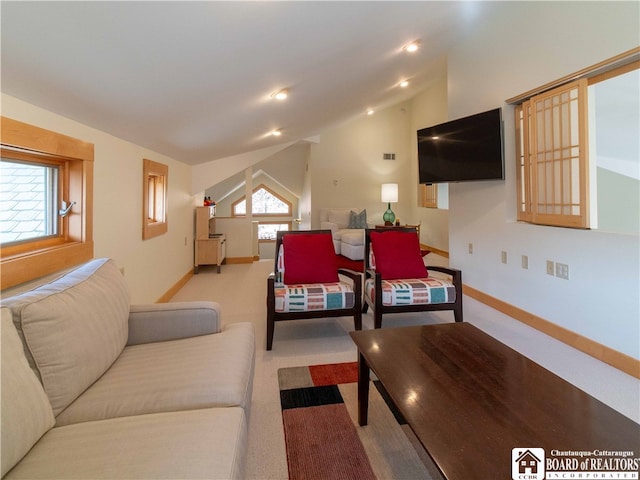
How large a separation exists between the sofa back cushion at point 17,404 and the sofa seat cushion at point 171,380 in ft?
0.49

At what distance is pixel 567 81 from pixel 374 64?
5.39 feet

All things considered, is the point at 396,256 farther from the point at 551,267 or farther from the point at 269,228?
the point at 269,228

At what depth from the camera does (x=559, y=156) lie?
279 cm

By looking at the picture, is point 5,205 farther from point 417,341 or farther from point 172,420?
point 417,341

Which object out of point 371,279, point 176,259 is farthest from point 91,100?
point 176,259

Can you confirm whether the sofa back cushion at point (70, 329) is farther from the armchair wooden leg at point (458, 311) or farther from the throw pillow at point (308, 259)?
the armchair wooden leg at point (458, 311)

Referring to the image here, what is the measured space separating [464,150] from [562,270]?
1594 millimetres

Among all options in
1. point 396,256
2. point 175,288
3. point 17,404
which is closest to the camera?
point 17,404

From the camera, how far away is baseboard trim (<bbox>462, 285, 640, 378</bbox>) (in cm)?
222

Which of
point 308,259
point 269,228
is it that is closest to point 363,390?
point 308,259

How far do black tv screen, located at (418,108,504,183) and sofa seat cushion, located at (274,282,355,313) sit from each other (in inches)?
77.4

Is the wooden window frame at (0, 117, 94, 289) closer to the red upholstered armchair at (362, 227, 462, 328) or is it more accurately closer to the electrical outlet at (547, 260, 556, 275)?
the red upholstered armchair at (362, 227, 462, 328)

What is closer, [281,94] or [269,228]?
[281,94]

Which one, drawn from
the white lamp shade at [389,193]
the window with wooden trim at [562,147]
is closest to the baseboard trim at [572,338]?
the window with wooden trim at [562,147]
